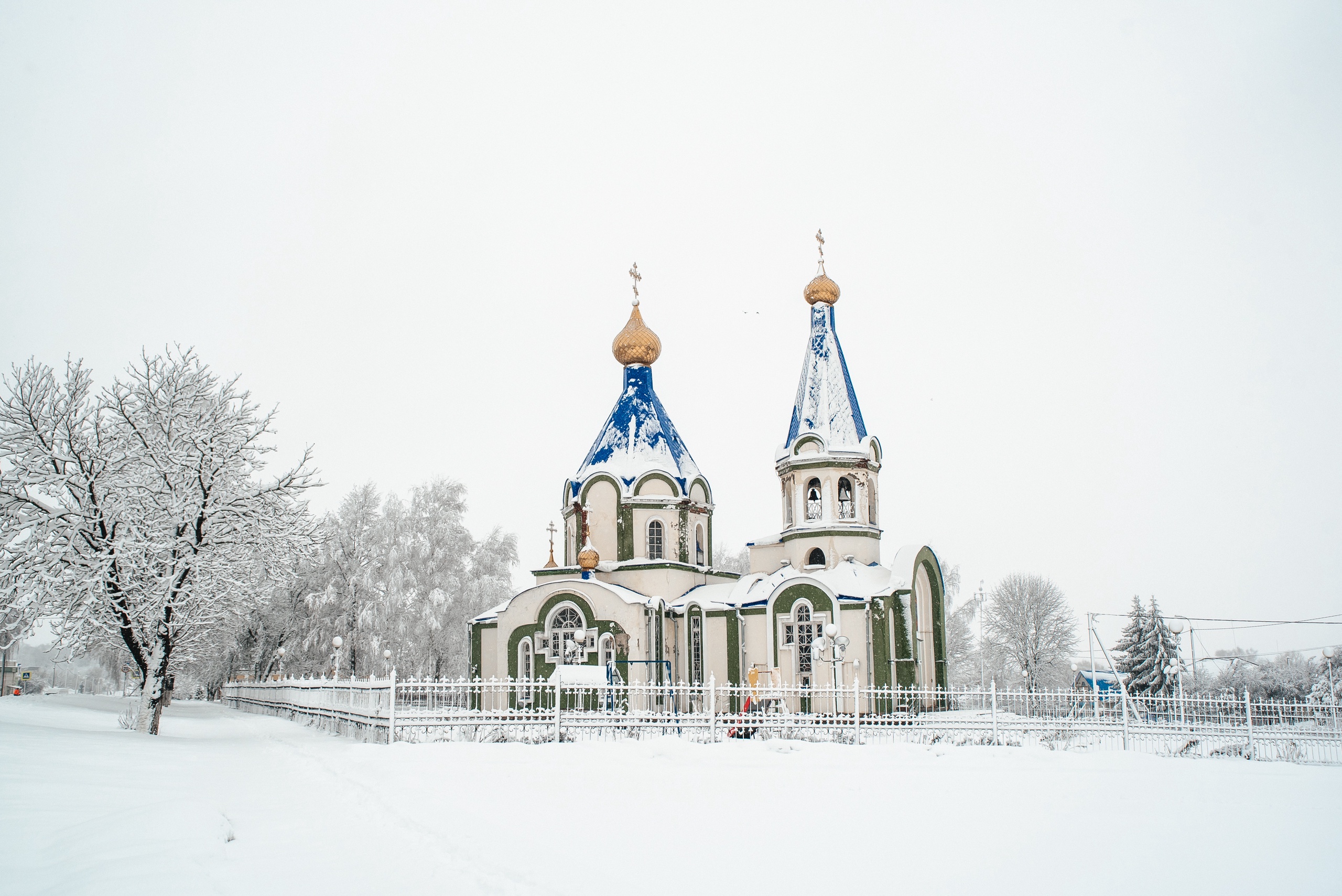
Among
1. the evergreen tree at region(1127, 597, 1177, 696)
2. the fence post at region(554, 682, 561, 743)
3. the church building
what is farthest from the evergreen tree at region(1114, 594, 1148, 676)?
the fence post at region(554, 682, 561, 743)

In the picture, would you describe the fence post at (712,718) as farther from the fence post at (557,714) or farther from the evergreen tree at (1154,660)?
the evergreen tree at (1154,660)

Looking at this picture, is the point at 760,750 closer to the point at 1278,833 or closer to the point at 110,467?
the point at 1278,833

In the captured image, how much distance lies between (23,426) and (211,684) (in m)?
35.6

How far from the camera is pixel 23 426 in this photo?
54.6ft

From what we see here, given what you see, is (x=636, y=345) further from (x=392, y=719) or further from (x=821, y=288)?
(x=392, y=719)

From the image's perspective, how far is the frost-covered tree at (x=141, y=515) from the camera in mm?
16531

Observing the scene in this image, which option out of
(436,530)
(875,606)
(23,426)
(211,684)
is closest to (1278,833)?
(875,606)

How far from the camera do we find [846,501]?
2766 centimetres

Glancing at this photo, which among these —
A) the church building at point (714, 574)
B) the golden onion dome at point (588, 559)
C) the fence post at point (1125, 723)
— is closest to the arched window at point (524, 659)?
the church building at point (714, 574)

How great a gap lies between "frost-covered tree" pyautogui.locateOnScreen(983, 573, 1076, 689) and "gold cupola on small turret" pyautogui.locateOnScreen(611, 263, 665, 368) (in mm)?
26600

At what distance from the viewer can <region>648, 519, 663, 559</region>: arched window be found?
93.4ft

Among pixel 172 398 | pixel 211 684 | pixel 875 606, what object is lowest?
pixel 211 684

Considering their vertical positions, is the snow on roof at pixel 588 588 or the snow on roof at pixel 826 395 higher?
the snow on roof at pixel 826 395

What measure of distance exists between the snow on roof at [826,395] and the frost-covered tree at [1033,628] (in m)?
23.6
